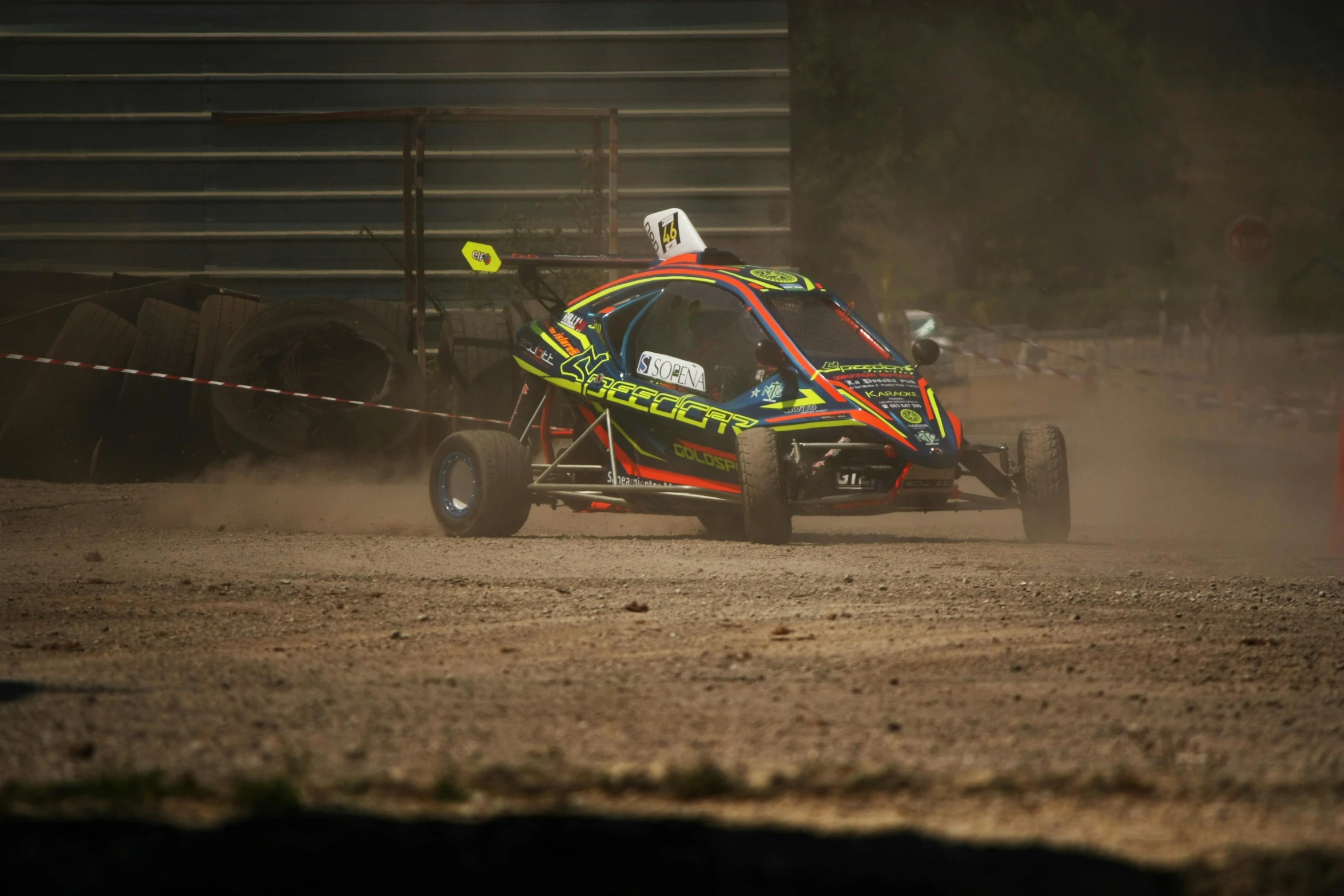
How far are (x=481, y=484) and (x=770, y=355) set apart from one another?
6.08 feet

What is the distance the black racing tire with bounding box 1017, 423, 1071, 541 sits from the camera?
8.70 meters

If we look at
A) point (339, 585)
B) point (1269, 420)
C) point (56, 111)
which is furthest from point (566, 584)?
point (1269, 420)

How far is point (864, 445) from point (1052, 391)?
914 inches

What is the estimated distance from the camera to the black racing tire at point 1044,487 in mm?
8703

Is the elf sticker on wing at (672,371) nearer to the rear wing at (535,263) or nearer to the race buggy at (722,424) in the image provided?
the race buggy at (722,424)

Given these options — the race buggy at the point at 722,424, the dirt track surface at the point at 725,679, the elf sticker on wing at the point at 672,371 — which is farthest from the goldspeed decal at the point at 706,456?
the dirt track surface at the point at 725,679

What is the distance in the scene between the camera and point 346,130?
15516mm

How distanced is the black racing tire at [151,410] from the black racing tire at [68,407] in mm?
101

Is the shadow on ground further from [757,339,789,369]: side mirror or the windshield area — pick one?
the windshield area

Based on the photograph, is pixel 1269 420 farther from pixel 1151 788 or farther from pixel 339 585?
pixel 1151 788

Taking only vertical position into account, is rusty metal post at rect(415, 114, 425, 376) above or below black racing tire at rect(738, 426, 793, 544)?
above

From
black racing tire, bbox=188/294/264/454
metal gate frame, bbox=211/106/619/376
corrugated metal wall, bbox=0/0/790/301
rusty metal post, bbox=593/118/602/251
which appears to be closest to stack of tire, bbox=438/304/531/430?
metal gate frame, bbox=211/106/619/376

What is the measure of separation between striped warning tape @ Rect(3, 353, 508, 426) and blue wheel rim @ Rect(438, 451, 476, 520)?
164 cm

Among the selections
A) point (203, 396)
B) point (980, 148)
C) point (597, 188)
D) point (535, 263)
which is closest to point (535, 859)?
point (535, 263)
